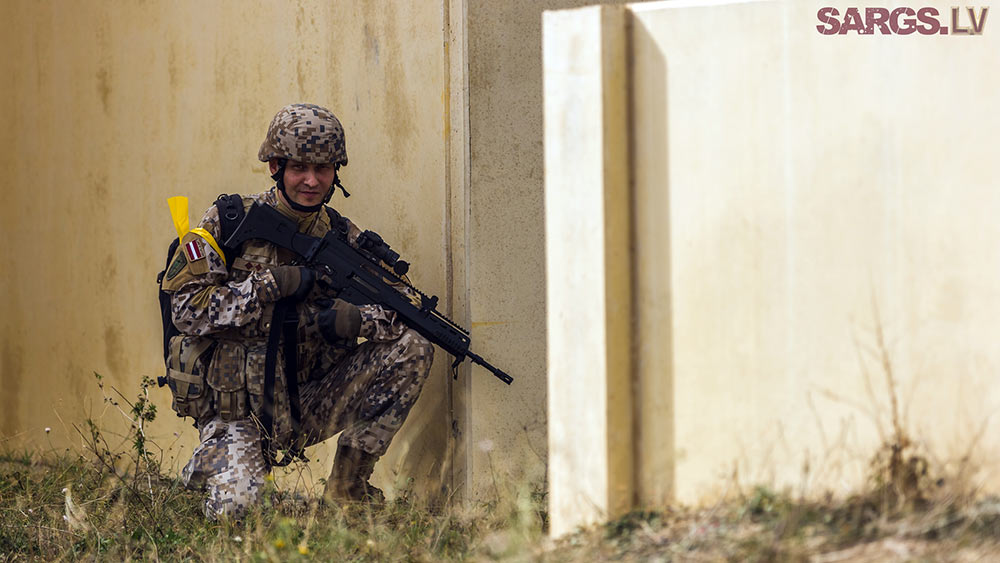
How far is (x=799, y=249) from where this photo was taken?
2.96 metres

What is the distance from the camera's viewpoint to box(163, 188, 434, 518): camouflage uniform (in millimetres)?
4211

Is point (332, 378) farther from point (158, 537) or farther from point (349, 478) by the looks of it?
point (158, 537)

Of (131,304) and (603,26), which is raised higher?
(603,26)

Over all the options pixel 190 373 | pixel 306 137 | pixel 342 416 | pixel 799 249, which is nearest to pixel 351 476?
pixel 342 416

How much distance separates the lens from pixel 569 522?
305 cm

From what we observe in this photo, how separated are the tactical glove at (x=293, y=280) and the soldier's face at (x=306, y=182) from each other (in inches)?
11.4

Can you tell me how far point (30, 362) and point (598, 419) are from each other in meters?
4.38

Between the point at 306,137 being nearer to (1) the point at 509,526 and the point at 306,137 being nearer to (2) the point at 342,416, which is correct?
(2) the point at 342,416

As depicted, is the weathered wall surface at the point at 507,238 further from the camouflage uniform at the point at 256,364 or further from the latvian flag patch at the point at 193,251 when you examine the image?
the latvian flag patch at the point at 193,251

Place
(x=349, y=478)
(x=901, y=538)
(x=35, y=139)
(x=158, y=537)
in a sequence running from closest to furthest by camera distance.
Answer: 1. (x=901, y=538)
2. (x=158, y=537)
3. (x=349, y=478)
4. (x=35, y=139)

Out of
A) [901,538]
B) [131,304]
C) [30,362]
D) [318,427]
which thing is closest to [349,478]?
[318,427]

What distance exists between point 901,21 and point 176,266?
8.55 feet

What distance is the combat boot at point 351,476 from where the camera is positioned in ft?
14.3

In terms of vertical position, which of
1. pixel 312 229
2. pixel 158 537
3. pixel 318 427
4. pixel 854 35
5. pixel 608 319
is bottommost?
pixel 158 537
